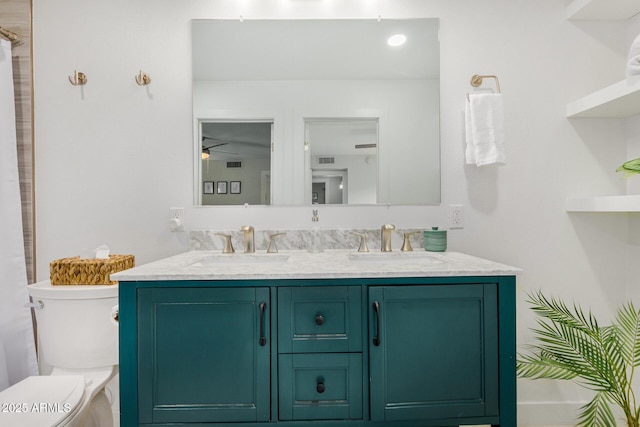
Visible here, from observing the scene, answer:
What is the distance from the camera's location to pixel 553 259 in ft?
6.11

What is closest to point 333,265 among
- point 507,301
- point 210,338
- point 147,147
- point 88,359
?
point 210,338

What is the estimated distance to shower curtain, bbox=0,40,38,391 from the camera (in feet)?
5.39

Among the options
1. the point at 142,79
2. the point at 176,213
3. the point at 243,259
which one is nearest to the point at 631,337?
the point at 243,259

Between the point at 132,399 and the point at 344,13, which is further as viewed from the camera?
the point at 344,13

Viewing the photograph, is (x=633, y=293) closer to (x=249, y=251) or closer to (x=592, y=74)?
(x=592, y=74)

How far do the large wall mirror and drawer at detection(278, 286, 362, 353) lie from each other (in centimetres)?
73

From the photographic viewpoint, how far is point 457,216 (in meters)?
1.86

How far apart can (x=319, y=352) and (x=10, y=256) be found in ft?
5.16

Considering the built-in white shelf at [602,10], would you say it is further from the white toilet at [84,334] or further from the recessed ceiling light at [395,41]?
the white toilet at [84,334]

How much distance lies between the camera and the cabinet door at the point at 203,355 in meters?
1.20

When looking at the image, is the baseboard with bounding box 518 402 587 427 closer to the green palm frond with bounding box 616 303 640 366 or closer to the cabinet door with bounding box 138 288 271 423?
the green palm frond with bounding box 616 303 640 366

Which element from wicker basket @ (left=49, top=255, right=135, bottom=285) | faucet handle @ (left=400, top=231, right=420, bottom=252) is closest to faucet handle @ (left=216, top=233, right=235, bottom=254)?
wicker basket @ (left=49, top=255, right=135, bottom=285)

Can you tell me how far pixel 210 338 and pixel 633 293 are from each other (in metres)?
2.12

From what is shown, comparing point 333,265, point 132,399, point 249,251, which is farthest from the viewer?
point 249,251
